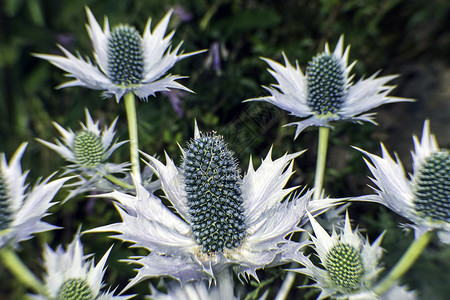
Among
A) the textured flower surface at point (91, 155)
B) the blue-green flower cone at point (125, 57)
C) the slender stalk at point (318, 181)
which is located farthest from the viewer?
the blue-green flower cone at point (125, 57)

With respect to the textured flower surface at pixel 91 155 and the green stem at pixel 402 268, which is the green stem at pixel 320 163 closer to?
the green stem at pixel 402 268

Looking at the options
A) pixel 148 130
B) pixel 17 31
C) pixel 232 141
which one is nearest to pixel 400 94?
pixel 148 130

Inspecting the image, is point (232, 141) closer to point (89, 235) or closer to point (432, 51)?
point (89, 235)

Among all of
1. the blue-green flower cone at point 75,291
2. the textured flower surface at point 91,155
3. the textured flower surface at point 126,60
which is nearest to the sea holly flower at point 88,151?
the textured flower surface at point 91,155

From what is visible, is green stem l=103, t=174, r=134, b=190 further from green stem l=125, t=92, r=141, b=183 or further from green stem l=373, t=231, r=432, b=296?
green stem l=373, t=231, r=432, b=296

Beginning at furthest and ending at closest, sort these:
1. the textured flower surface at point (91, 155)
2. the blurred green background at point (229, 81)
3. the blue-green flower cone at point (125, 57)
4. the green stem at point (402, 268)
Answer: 1. the blurred green background at point (229, 81)
2. the blue-green flower cone at point (125, 57)
3. the textured flower surface at point (91, 155)
4. the green stem at point (402, 268)

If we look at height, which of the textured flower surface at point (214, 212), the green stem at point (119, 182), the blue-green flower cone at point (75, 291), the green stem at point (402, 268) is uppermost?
the green stem at point (119, 182)

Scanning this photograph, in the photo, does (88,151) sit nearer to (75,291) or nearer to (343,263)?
(75,291)
